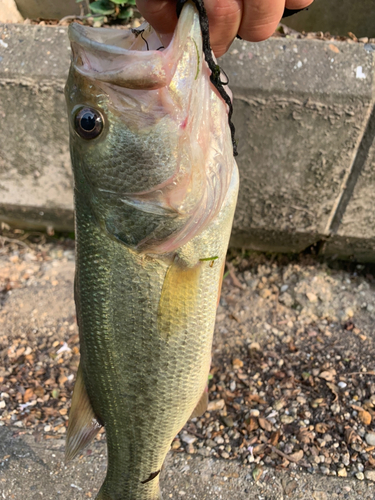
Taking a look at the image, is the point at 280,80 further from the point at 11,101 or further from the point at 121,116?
the point at 11,101

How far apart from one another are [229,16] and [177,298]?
33.2 inches

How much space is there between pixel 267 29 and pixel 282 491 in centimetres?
207

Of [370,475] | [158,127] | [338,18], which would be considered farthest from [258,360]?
[338,18]

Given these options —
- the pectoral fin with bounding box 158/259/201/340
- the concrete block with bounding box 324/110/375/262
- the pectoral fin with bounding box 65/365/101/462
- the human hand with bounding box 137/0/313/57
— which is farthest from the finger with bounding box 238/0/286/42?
the concrete block with bounding box 324/110/375/262

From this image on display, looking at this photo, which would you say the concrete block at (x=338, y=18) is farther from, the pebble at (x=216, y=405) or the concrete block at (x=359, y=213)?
the pebble at (x=216, y=405)

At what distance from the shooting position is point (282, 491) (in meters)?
1.87

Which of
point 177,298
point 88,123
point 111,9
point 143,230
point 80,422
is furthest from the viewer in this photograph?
point 111,9

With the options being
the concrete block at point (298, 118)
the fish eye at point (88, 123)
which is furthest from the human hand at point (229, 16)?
the concrete block at point (298, 118)

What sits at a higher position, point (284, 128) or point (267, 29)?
point (267, 29)

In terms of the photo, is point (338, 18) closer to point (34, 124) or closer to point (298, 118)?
point (298, 118)

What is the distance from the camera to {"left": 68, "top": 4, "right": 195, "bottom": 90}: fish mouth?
0.91 metres

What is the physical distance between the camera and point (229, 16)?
37.5 inches

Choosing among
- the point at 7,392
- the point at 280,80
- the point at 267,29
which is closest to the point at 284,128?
the point at 280,80

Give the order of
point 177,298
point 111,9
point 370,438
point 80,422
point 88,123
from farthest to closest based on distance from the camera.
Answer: point 111,9
point 370,438
point 80,422
point 177,298
point 88,123
